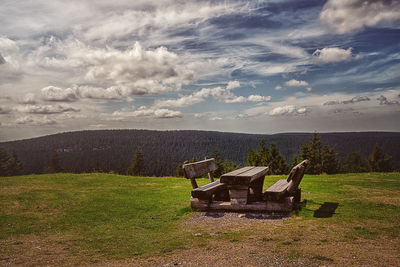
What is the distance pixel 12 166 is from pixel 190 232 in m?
85.0

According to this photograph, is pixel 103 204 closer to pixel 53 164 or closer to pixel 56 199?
pixel 56 199

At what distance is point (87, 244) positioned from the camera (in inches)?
217

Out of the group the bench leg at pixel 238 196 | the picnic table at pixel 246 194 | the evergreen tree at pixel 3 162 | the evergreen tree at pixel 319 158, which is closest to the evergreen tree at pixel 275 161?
the evergreen tree at pixel 319 158

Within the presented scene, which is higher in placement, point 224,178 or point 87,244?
point 224,178

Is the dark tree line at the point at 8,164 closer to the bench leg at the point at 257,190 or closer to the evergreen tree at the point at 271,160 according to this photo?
the evergreen tree at the point at 271,160

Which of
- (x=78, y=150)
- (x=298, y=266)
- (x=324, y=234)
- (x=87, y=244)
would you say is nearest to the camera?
(x=298, y=266)

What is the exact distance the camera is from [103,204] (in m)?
9.29

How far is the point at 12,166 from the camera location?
72.6m

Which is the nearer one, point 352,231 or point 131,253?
point 131,253

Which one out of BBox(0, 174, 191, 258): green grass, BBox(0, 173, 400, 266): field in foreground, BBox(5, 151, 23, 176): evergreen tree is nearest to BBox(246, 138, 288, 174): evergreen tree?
BBox(0, 173, 400, 266): field in foreground

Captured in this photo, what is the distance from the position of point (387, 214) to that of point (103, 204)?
28.3 feet

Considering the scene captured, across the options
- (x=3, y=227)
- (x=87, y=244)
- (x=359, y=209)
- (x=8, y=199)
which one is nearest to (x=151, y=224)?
(x=87, y=244)

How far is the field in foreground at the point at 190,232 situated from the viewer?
4262 millimetres

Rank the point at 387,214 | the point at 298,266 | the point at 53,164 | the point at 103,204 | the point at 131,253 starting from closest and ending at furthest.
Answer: the point at 298,266, the point at 131,253, the point at 387,214, the point at 103,204, the point at 53,164
